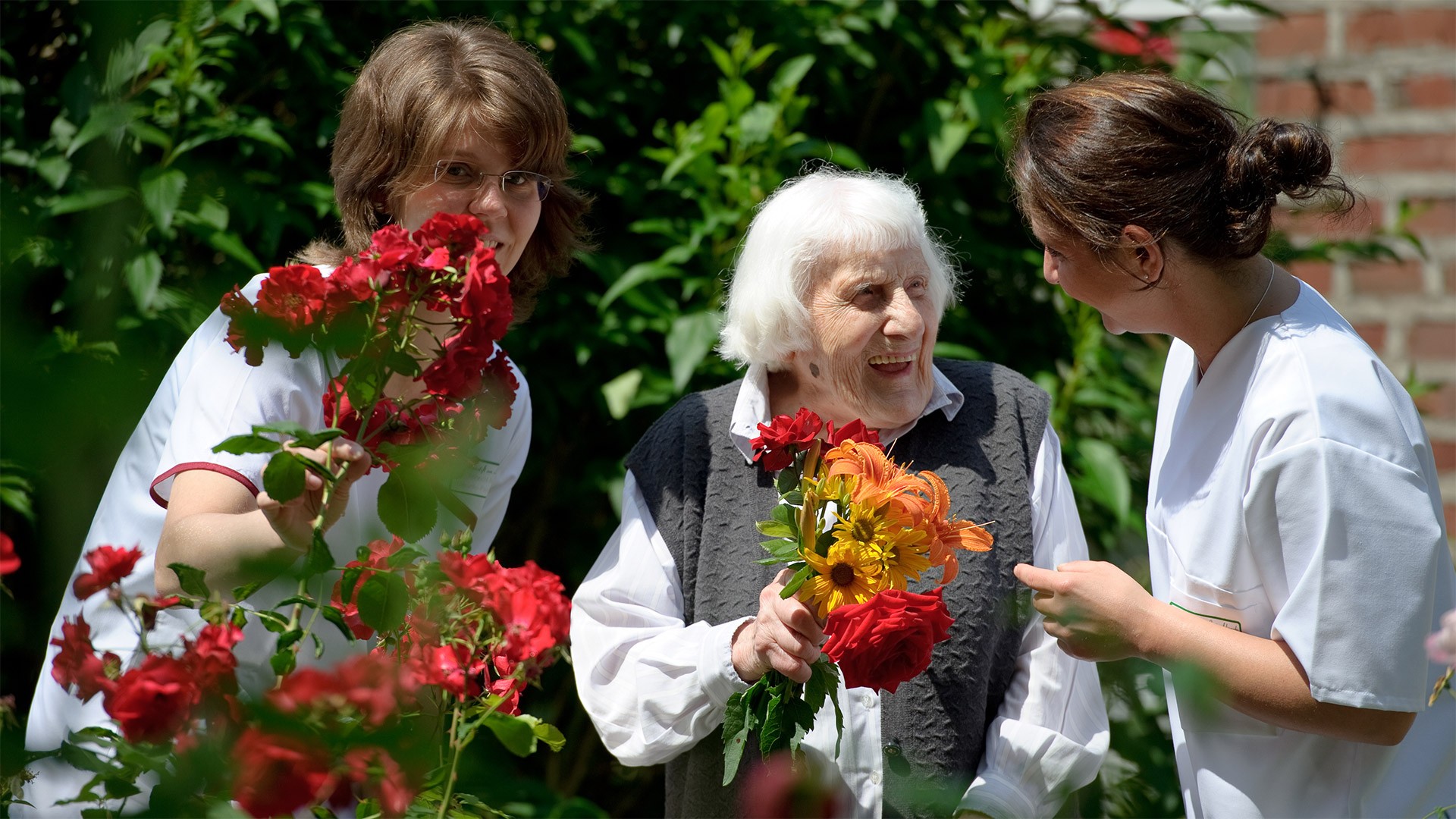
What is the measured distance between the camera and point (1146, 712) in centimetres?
246

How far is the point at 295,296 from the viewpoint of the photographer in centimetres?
97

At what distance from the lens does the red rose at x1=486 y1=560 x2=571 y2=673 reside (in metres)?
1.03

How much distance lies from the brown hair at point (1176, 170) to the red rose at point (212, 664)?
1.25 metres

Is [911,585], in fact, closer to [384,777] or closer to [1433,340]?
[384,777]

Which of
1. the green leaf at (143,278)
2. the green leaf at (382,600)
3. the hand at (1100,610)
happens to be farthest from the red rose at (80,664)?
the green leaf at (143,278)

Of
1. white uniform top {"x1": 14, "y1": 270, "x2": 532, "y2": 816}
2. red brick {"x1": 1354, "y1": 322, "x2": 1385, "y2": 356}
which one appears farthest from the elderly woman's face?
red brick {"x1": 1354, "y1": 322, "x2": 1385, "y2": 356}

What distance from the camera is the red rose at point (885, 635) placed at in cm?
128

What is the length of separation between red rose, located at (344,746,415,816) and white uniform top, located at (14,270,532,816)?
577mm

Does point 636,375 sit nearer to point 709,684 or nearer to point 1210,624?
point 709,684

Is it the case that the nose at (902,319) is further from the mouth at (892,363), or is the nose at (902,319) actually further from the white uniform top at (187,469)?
the white uniform top at (187,469)

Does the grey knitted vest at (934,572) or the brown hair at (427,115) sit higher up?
the brown hair at (427,115)


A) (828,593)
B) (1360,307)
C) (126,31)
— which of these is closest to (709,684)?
(828,593)

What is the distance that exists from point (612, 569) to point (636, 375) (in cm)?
76

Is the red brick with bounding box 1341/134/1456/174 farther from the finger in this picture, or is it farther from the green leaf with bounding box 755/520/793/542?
the green leaf with bounding box 755/520/793/542
